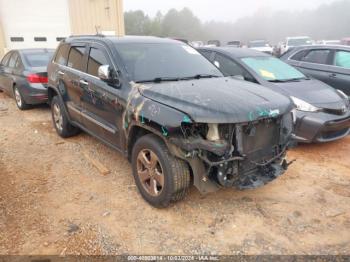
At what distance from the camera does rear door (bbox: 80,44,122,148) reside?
3582 millimetres

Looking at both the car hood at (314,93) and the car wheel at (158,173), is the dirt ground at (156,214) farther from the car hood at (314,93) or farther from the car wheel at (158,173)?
the car hood at (314,93)

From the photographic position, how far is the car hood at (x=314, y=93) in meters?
4.68

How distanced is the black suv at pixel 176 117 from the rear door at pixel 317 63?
3700 millimetres

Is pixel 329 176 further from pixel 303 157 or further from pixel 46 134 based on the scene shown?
pixel 46 134

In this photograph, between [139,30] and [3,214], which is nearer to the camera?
[3,214]

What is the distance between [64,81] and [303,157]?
4.06m

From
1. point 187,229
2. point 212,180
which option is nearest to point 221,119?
point 212,180

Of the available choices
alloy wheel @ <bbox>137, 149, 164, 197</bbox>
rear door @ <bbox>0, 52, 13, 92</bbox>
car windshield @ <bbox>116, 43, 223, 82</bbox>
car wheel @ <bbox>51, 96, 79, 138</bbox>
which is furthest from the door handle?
rear door @ <bbox>0, 52, 13, 92</bbox>

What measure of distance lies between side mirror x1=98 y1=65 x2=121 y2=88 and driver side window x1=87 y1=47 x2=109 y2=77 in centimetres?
34

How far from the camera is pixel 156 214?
10.3 ft

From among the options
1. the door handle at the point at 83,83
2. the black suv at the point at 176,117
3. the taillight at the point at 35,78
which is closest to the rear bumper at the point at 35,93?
the taillight at the point at 35,78

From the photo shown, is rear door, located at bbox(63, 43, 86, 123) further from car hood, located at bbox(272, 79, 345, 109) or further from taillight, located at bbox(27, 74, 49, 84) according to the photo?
car hood, located at bbox(272, 79, 345, 109)

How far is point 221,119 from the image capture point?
2627 mm

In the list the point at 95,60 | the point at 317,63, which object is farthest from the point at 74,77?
the point at 317,63
